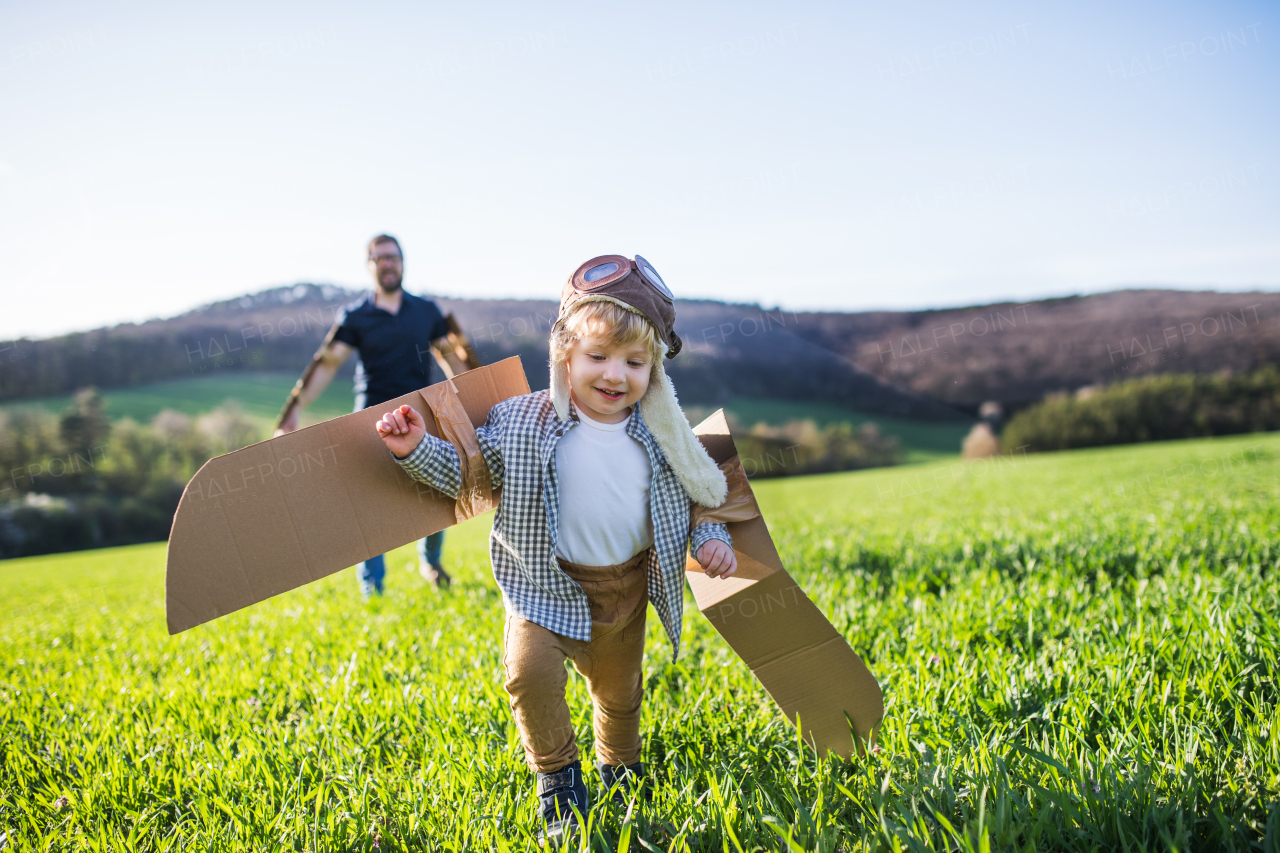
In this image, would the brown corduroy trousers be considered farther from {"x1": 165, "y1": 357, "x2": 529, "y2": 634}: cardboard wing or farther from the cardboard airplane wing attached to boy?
{"x1": 165, "y1": 357, "x2": 529, "y2": 634}: cardboard wing

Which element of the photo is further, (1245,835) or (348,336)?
(348,336)

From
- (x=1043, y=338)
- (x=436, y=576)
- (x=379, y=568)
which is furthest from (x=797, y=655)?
(x=1043, y=338)

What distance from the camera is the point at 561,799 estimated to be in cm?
177

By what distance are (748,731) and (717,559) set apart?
0.67m

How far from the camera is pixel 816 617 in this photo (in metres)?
1.90

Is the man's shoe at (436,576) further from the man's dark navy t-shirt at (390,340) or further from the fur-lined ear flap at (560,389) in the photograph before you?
the fur-lined ear flap at (560,389)

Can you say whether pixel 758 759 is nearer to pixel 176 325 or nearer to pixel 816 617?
pixel 816 617

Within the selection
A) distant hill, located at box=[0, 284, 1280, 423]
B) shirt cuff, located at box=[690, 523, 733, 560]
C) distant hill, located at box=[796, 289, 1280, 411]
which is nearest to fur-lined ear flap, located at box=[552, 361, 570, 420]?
shirt cuff, located at box=[690, 523, 733, 560]

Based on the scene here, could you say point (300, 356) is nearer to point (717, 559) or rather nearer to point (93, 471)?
point (93, 471)

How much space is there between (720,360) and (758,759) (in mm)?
42027

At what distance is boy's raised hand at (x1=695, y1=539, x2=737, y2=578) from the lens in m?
1.90

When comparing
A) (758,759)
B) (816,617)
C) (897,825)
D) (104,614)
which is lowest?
(104,614)

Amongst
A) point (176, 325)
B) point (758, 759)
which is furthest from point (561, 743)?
point (176, 325)

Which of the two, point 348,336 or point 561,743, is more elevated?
point 348,336
